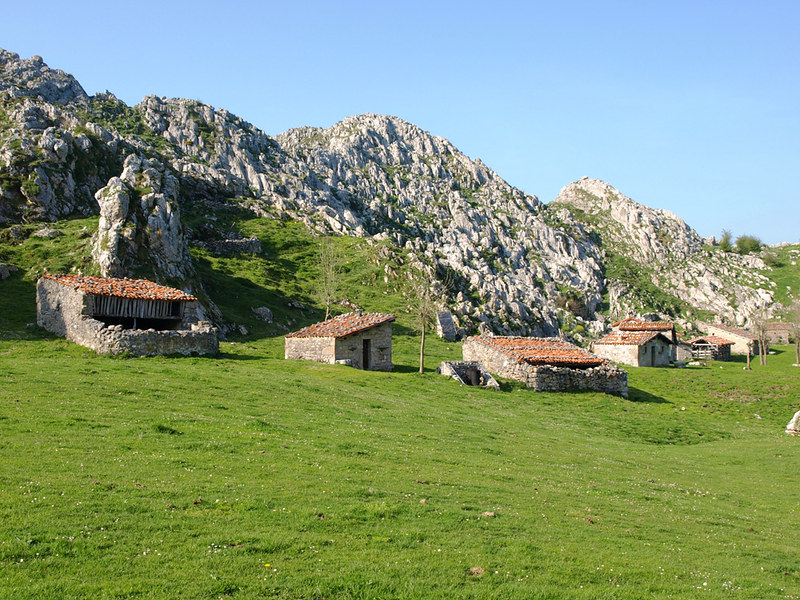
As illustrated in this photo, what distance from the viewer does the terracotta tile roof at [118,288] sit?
3672 centimetres

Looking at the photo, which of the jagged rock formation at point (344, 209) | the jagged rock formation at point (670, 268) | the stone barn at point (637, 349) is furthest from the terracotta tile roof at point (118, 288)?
the jagged rock formation at point (670, 268)

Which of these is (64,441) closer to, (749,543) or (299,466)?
(299,466)

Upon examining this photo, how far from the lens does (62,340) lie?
36.7 metres

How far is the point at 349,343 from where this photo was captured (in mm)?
40500

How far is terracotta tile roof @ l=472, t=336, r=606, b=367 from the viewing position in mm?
41750

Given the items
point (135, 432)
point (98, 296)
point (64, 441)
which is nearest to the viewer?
point (64, 441)

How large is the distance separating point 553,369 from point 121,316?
30320mm

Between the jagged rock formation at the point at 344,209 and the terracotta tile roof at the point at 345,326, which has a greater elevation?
the jagged rock formation at the point at 344,209

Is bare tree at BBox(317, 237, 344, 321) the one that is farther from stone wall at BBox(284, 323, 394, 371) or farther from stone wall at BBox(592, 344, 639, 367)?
stone wall at BBox(592, 344, 639, 367)

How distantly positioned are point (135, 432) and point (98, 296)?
23.2m

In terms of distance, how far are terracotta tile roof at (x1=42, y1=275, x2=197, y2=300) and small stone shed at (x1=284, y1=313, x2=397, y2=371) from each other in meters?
8.92

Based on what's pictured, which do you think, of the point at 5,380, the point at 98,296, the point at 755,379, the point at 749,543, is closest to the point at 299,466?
the point at 749,543

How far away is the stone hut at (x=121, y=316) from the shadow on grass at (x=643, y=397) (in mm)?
30326

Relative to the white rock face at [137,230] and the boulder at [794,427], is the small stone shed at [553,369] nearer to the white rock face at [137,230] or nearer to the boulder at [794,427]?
the boulder at [794,427]
